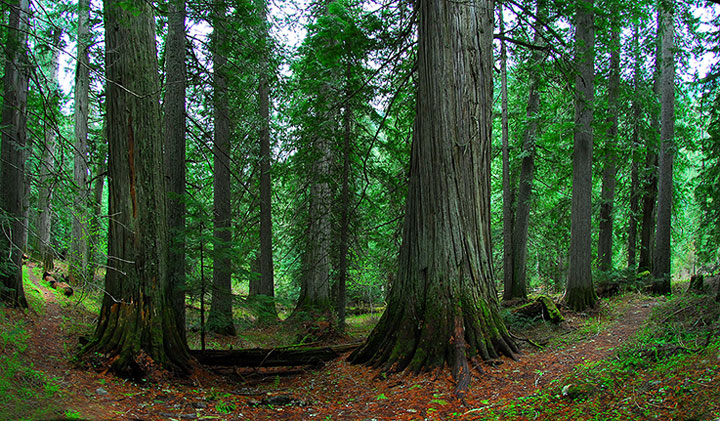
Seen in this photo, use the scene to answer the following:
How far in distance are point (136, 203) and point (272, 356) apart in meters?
3.41

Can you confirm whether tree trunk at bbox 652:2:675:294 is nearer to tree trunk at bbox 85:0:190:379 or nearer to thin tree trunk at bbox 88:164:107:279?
tree trunk at bbox 85:0:190:379

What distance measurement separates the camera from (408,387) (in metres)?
5.30

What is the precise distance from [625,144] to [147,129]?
16.2 meters

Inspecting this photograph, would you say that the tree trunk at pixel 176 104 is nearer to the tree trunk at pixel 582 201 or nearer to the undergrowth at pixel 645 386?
the undergrowth at pixel 645 386

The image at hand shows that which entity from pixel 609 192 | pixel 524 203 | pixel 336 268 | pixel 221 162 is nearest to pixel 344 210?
pixel 336 268

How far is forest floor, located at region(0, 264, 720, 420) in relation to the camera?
3.68 metres

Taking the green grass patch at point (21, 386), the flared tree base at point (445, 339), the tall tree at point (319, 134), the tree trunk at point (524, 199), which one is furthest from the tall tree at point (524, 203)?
the green grass patch at point (21, 386)

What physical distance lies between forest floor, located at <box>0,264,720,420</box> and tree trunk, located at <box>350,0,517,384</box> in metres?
0.41

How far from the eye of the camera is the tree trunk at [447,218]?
5.82 m

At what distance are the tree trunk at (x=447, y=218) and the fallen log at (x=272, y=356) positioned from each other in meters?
0.82

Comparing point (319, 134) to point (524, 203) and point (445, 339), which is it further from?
point (524, 203)

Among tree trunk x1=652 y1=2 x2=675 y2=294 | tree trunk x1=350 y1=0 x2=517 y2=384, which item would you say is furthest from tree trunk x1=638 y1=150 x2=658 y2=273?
tree trunk x1=350 y1=0 x2=517 y2=384

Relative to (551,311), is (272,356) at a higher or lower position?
lower

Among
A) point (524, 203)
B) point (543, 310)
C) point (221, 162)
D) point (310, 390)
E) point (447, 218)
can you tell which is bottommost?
point (310, 390)
